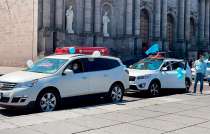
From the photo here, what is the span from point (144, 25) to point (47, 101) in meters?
34.4

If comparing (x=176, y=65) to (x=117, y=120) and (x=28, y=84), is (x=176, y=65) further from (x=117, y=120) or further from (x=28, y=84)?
(x=117, y=120)

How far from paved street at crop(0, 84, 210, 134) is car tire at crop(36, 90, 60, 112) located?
0.75 m

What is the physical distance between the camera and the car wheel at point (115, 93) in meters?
14.5

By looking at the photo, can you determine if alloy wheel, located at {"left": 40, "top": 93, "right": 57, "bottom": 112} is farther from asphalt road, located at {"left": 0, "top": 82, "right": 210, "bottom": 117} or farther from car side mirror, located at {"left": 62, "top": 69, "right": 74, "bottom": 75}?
car side mirror, located at {"left": 62, "top": 69, "right": 74, "bottom": 75}

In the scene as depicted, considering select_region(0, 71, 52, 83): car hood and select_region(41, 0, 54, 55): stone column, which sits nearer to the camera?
select_region(0, 71, 52, 83): car hood

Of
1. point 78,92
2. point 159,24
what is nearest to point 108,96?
point 78,92

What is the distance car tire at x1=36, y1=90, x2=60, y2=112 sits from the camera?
11805 millimetres

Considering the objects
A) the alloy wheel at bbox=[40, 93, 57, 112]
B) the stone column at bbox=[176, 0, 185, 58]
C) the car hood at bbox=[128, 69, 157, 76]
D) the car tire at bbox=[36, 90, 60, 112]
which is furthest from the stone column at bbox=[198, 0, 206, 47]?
the alloy wheel at bbox=[40, 93, 57, 112]

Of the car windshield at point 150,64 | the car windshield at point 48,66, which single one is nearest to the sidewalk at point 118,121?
the car windshield at point 48,66

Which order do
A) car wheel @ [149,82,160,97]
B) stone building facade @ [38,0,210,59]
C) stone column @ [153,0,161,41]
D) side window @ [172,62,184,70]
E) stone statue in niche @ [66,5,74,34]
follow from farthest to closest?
stone column @ [153,0,161,41] < stone statue in niche @ [66,5,74,34] < stone building facade @ [38,0,210,59] < side window @ [172,62,184,70] < car wheel @ [149,82,160,97]

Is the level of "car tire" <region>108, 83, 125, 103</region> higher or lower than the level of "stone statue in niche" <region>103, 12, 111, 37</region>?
lower

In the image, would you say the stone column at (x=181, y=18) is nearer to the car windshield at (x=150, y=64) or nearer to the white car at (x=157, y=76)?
the white car at (x=157, y=76)

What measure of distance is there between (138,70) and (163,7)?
29.5 metres

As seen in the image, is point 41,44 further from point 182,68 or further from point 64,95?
point 64,95
